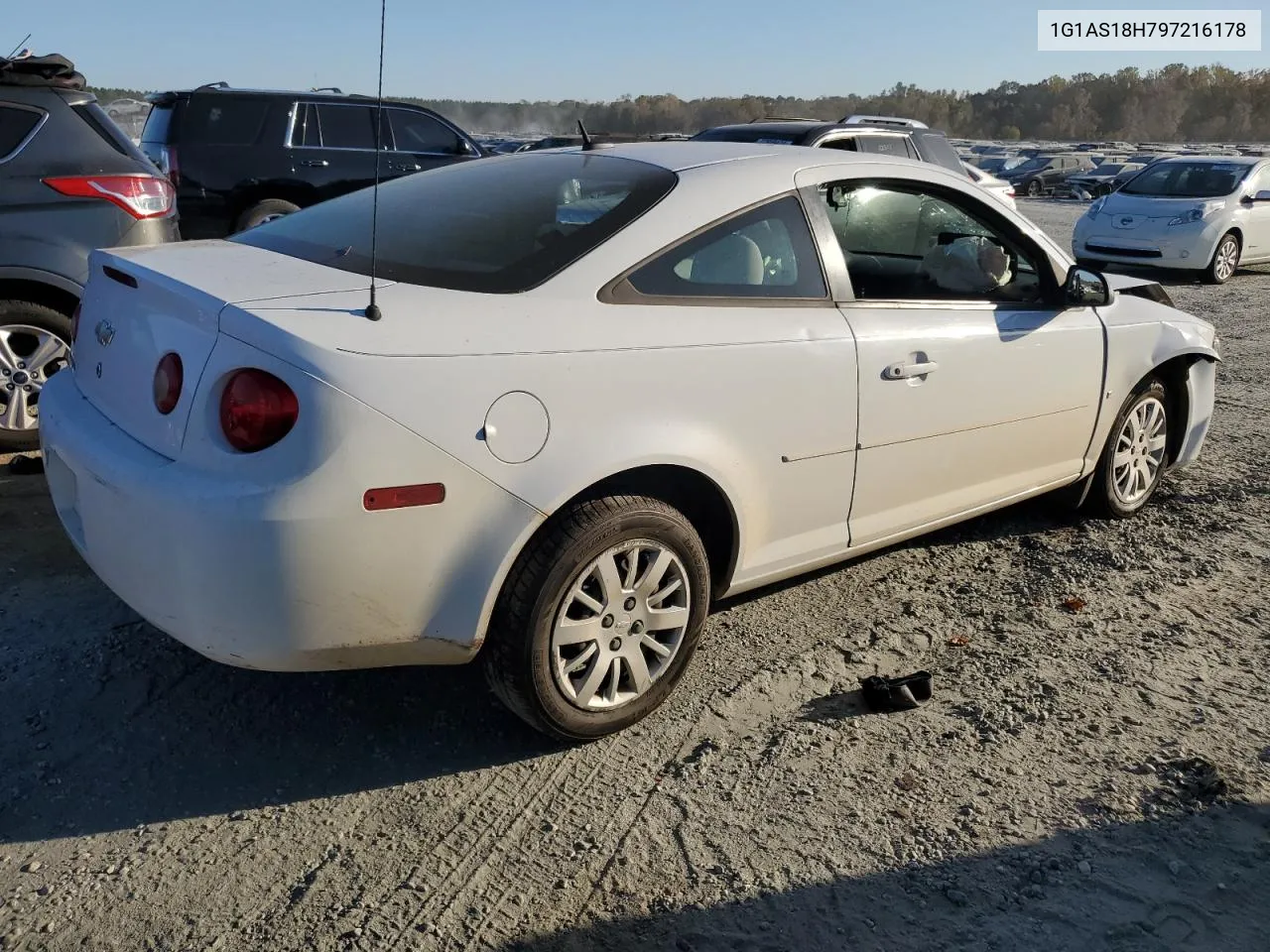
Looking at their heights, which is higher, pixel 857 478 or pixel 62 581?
pixel 857 478

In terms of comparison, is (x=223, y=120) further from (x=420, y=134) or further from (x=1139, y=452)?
(x=1139, y=452)

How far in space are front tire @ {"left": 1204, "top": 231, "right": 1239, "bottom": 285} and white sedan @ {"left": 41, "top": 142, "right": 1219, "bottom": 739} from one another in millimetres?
10983

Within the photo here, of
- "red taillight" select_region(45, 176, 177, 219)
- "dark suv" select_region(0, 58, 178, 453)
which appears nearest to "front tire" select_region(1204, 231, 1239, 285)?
"red taillight" select_region(45, 176, 177, 219)

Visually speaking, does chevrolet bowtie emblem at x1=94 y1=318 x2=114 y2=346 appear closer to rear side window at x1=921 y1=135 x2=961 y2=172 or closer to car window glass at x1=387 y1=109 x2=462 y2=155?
car window glass at x1=387 y1=109 x2=462 y2=155

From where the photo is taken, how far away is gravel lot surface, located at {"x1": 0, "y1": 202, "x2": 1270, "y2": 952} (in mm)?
2473

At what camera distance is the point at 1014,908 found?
2533 millimetres

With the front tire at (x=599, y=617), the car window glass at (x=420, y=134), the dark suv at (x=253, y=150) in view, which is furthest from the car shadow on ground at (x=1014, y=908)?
the car window glass at (x=420, y=134)

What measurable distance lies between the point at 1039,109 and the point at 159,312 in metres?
106

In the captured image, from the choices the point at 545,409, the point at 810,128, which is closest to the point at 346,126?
the point at 810,128

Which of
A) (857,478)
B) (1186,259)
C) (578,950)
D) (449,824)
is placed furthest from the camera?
(1186,259)

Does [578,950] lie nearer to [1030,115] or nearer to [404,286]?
[404,286]

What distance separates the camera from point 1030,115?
317 feet

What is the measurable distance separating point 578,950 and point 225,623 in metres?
1.10

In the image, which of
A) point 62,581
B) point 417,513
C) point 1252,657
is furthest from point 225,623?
point 1252,657
